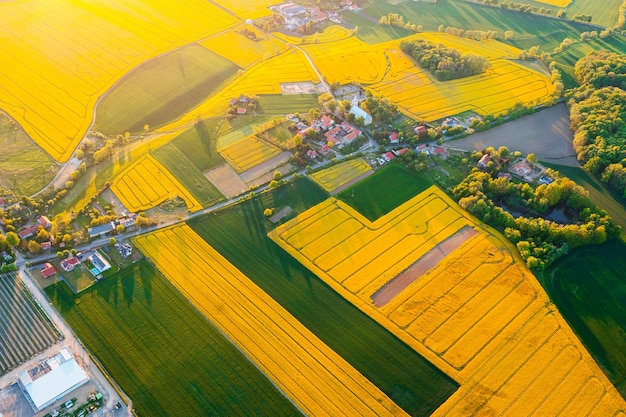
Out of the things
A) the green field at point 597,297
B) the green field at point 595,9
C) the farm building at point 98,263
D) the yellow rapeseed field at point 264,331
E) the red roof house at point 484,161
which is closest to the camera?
the yellow rapeseed field at point 264,331

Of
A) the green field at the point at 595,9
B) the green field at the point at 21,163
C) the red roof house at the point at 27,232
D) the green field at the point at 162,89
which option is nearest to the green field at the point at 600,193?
the green field at the point at 162,89

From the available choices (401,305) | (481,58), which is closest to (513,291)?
(401,305)

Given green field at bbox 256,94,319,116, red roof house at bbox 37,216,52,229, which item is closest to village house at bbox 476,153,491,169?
green field at bbox 256,94,319,116

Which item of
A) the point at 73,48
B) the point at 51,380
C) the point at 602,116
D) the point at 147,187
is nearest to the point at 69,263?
the point at 51,380

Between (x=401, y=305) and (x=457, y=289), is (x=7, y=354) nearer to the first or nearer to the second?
(x=401, y=305)

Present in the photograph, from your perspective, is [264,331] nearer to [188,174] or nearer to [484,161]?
[188,174]

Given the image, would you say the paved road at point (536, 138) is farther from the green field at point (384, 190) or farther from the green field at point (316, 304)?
the green field at point (316, 304)

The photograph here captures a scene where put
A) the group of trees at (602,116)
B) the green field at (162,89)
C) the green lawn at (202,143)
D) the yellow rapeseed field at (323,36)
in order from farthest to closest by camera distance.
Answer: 1. the yellow rapeseed field at (323,36)
2. the green field at (162,89)
3. the green lawn at (202,143)
4. the group of trees at (602,116)
